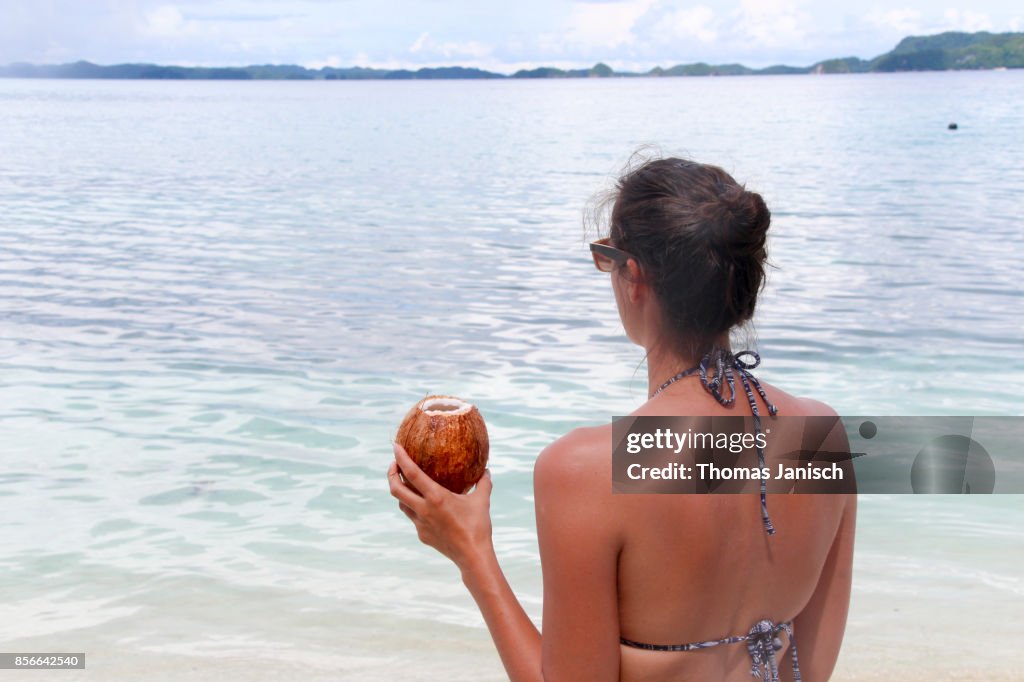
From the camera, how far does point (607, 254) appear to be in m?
2.26

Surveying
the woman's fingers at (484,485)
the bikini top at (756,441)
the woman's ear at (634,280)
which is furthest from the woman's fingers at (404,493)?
the woman's ear at (634,280)

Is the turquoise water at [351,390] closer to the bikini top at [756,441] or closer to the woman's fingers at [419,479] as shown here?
the bikini top at [756,441]

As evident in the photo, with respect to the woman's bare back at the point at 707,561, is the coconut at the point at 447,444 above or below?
above

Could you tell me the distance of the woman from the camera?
2.12 metres

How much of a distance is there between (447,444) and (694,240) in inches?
27.4

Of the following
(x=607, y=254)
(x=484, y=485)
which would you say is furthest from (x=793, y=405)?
Result: (x=484, y=485)

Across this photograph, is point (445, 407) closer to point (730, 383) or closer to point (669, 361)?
point (669, 361)

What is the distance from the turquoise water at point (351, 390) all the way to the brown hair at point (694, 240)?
1.79ft

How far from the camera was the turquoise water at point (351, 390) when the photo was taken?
5895mm

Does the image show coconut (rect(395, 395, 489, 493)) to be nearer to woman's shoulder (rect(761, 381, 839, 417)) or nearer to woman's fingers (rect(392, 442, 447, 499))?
woman's fingers (rect(392, 442, 447, 499))

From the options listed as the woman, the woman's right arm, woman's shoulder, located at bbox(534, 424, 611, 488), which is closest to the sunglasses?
the woman

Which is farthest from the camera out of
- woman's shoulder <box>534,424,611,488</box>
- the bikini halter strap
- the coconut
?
the coconut

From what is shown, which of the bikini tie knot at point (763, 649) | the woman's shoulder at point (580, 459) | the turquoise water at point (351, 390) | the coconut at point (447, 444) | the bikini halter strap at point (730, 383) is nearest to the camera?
the woman's shoulder at point (580, 459)

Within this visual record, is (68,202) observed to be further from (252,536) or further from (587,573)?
(587,573)
